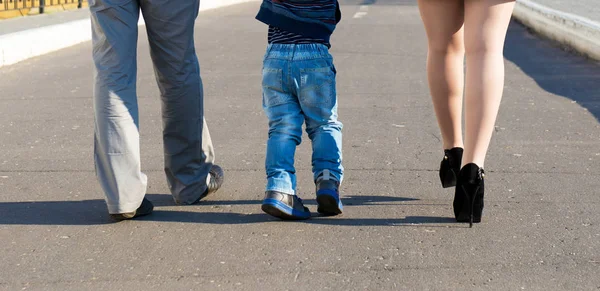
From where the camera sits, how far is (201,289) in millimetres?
3424

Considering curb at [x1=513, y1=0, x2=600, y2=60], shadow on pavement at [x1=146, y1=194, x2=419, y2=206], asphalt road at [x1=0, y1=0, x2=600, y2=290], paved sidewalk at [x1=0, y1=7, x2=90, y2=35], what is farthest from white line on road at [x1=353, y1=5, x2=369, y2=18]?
shadow on pavement at [x1=146, y1=194, x2=419, y2=206]

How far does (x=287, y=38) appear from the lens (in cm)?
430

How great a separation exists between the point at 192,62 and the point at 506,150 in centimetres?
224

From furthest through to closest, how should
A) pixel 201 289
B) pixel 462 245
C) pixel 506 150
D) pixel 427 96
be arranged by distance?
pixel 427 96, pixel 506 150, pixel 462 245, pixel 201 289

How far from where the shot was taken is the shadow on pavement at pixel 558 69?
8305mm

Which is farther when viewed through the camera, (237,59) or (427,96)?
(237,59)

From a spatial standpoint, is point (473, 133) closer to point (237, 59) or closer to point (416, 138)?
point (416, 138)

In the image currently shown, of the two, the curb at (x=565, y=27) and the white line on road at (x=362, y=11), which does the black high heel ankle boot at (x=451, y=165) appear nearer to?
the curb at (x=565, y=27)

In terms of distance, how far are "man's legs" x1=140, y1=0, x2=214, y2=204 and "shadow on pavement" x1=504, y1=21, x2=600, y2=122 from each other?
11.4 ft

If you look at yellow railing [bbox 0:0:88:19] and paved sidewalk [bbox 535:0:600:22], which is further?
yellow railing [bbox 0:0:88:19]

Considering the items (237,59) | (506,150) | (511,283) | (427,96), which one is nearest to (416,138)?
(506,150)

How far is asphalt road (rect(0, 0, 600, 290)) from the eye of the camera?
3.60 metres

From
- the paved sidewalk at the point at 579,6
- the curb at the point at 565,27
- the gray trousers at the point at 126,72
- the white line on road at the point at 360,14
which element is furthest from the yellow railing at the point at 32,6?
the gray trousers at the point at 126,72

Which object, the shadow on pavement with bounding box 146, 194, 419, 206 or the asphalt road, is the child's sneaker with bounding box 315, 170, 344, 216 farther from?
the shadow on pavement with bounding box 146, 194, 419, 206
